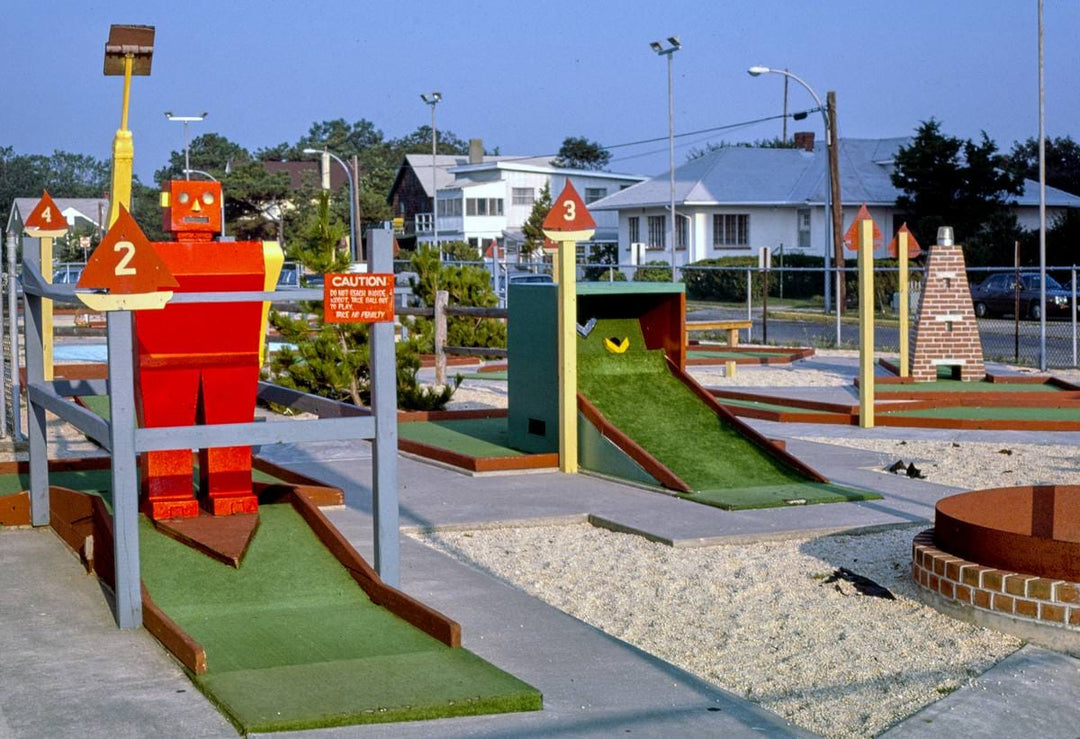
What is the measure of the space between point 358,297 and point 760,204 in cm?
5060

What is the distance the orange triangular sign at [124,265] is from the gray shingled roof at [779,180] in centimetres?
4912

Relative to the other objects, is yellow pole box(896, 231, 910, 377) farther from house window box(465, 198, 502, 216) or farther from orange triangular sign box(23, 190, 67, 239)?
house window box(465, 198, 502, 216)

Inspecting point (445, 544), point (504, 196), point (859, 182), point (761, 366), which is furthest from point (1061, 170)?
point (445, 544)

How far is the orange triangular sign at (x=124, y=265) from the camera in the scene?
584cm

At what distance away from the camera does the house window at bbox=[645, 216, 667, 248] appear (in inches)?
2304

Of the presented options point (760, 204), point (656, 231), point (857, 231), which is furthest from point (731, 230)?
point (857, 231)

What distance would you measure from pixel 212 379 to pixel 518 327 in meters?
5.08

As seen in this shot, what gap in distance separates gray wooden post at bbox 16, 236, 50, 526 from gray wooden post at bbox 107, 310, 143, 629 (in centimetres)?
233

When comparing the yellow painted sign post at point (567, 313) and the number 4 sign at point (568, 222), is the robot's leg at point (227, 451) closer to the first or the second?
the yellow painted sign post at point (567, 313)

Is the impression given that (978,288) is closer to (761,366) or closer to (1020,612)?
(761,366)

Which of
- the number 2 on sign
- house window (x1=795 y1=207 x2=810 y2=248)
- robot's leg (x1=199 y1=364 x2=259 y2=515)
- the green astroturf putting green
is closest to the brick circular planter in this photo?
the green astroturf putting green

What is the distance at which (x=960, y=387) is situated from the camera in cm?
1808

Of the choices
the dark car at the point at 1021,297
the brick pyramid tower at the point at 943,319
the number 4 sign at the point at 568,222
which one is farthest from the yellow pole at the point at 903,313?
the dark car at the point at 1021,297

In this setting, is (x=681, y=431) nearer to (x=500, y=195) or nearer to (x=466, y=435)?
(x=466, y=435)
